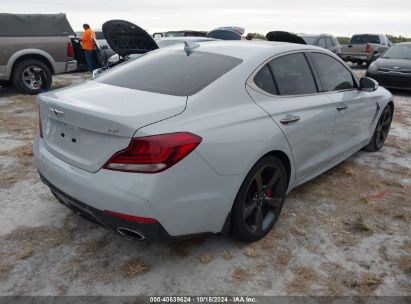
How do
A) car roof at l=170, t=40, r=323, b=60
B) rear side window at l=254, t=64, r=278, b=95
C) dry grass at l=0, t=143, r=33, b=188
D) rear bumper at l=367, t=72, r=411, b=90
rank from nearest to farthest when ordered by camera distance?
rear side window at l=254, t=64, r=278, b=95, car roof at l=170, t=40, r=323, b=60, dry grass at l=0, t=143, r=33, b=188, rear bumper at l=367, t=72, r=411, b=90

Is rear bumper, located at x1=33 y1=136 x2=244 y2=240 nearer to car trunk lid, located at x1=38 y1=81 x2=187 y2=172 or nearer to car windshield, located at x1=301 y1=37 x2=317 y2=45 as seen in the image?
car trunk lid, located at x1=38 y1=81 x2=187 y2=172

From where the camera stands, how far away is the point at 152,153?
2.26m

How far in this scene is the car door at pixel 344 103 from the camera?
3.88m

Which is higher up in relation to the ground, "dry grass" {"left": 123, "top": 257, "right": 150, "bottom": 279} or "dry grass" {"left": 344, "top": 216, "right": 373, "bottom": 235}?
"dry grass" {"left": 344, "top": 216, "right": 373, "bottom": 235}

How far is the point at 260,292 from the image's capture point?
2.56m

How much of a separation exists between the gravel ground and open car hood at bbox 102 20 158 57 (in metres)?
3.65

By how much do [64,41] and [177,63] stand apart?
712cm

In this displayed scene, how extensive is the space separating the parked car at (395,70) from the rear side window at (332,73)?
7034 millimetres

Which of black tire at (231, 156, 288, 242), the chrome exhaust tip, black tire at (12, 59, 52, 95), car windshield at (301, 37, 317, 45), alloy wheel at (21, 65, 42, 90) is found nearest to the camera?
the chrome exhaust tip

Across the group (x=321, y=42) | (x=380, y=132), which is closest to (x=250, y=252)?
(x=380, y=132)

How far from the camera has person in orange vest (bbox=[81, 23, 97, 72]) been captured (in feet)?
36.7

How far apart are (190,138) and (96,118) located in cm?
59

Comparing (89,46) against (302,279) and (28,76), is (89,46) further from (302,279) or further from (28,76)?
(302,279)

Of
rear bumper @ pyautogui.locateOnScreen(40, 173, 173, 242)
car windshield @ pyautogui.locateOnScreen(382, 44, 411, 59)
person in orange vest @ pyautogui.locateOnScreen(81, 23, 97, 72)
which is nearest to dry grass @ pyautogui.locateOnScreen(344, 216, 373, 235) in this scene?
rear bumper @ pyautogui.locateOnScreen(40, 173, 173, 242)
